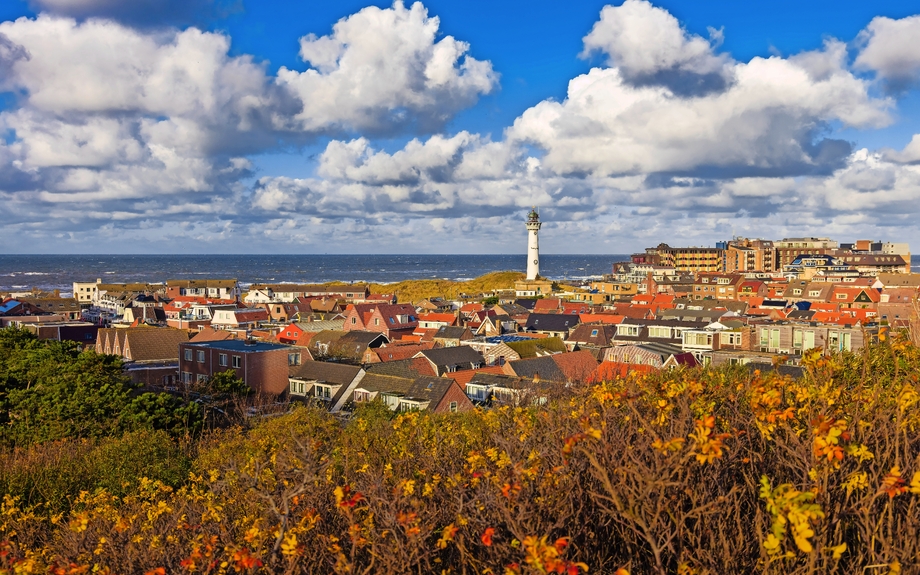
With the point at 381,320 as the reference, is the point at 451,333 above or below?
below

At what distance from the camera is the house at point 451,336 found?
4900cm

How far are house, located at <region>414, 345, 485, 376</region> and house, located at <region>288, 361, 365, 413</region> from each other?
190 inches

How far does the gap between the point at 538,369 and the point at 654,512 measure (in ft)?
96.3

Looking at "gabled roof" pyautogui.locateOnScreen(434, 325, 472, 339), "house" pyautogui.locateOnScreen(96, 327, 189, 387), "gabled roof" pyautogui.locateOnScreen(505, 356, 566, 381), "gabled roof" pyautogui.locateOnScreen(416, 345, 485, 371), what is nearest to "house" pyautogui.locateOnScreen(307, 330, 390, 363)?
"gabled roof" pyautogui.locateOnScreen(434, 325, 472, 339)

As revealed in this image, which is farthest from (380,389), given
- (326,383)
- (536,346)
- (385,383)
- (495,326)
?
(495,326)

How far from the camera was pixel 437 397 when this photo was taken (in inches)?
1131

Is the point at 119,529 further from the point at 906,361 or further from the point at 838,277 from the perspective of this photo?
the point at 838,277

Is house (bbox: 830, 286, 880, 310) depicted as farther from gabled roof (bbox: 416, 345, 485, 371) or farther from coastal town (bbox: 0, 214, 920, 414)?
gabled roof (bbox: 416, 345, 485, 371)

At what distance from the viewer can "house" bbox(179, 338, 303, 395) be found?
33.6m

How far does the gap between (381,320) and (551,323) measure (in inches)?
577

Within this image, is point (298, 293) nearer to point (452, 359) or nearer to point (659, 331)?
point (659, 331)

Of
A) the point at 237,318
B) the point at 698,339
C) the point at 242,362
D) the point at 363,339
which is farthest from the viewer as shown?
the point at 237,318

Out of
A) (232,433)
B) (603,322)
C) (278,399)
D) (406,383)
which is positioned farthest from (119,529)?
(603,322)

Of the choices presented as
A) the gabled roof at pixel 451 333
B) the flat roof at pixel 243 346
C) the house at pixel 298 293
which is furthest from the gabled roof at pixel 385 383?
the house at pixel 298 293
